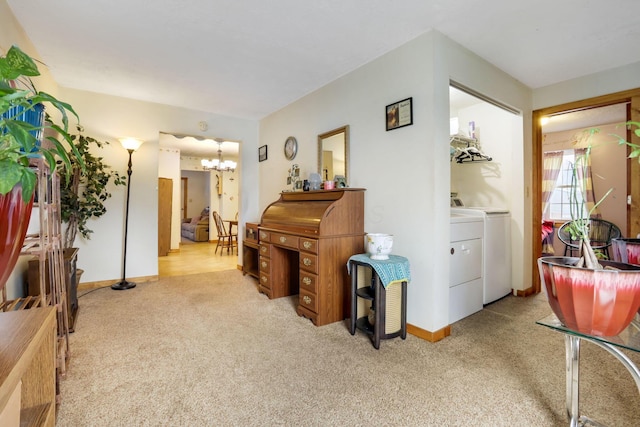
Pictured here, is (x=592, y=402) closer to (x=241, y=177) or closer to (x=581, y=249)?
(x=581, y=249)

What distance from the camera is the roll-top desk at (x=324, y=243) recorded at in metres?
2.49

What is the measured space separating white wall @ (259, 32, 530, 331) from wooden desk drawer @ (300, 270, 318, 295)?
2.22 ft

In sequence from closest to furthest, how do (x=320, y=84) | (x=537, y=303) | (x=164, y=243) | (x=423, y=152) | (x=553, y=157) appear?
(x=423, y=152), (x=537, y=303), (x=320, y=84), (x=553, y=157), (x=164, y=243)

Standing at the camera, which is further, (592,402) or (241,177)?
(241,177)

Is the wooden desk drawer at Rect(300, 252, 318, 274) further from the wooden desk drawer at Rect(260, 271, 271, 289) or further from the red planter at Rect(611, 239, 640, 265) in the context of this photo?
the red planter at Rect(611, 239, 640, 265)

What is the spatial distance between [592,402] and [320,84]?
3.31 metres

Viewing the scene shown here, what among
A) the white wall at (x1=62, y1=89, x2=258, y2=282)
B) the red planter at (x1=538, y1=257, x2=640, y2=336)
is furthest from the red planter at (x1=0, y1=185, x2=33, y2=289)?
the white wall at (x1=62, y1=89, x2=258, y2=282)

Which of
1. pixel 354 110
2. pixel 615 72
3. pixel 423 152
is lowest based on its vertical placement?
pixel 423 152

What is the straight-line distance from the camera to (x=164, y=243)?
6191mm

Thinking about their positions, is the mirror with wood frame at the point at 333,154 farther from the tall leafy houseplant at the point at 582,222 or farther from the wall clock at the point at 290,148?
the tall leafy houseplant at the point at 582,222

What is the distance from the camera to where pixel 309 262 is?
257 centimetres

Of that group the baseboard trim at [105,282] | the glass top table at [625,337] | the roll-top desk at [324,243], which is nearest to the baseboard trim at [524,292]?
the roll-top desk at [324,243]

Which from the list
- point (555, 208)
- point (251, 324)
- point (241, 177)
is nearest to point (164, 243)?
point (241, 177)

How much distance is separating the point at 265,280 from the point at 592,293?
288cm
